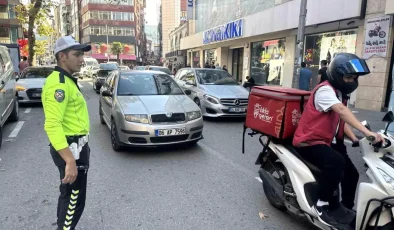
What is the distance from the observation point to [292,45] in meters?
15.2

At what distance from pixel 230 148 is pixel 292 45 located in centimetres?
1093

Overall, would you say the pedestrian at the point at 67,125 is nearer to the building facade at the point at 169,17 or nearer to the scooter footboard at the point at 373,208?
the scooter footboard at the point at 373,208

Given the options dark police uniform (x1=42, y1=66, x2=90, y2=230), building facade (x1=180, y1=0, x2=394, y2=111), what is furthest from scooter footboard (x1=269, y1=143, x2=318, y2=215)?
building facade (x1=180, y1=0, x2=394, y2=111)

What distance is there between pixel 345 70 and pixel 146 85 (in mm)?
4657

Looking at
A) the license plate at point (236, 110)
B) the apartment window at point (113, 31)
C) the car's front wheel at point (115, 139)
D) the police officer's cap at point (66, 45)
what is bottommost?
the car's front wheel at point (115, 139)

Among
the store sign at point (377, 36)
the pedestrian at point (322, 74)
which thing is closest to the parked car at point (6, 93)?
the pedestrian at point (322, 74)

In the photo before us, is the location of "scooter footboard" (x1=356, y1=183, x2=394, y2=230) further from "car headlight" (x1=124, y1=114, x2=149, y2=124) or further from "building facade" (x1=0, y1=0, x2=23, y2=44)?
"building facade" (x1=0, y1=0, x2=23, y2=44)

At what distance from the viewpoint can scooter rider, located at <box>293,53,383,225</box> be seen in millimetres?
2549

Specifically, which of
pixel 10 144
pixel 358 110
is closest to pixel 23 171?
pixel 10 144

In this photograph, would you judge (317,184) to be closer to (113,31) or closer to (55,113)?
(55,113)

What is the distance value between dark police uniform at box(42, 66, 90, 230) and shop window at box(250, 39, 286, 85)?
15.2 metres

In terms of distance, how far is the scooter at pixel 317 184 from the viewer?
222 cm

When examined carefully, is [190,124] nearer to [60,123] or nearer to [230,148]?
[230,148]

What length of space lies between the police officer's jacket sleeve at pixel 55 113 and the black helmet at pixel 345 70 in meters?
2.27
